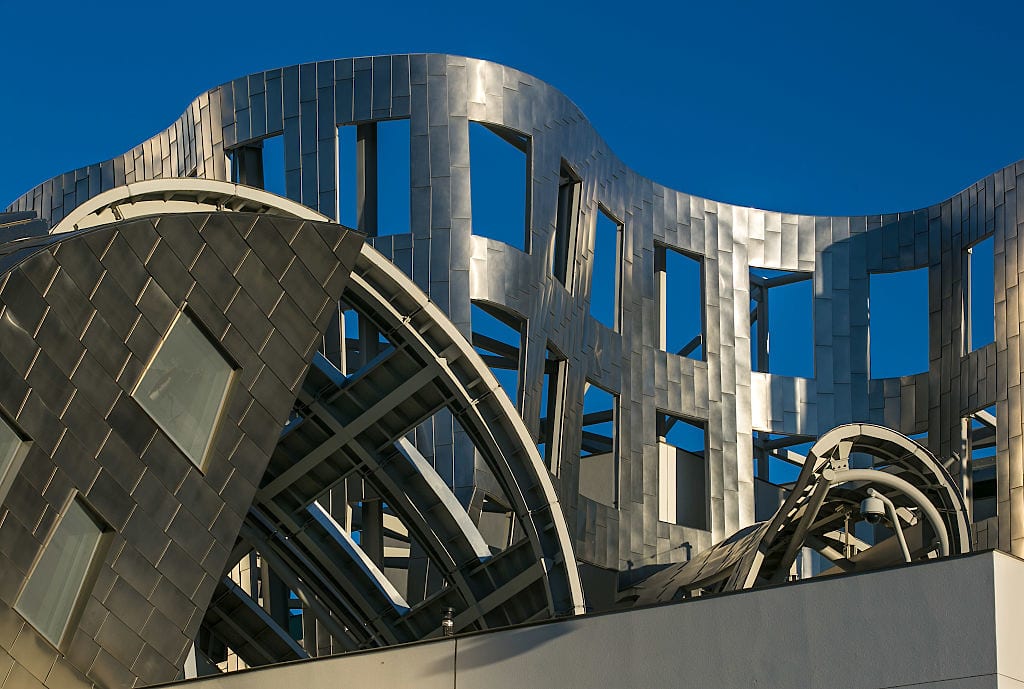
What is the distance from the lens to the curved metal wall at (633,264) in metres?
34.1

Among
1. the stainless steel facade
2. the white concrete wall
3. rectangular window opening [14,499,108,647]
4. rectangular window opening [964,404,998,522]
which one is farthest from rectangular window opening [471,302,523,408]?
the white concrete wall

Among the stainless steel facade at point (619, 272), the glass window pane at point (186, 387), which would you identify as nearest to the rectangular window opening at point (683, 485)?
the stainless steel facade at point (619, 272)

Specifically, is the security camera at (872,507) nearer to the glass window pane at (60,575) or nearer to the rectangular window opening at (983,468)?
the rectangular window opening at (983,468)

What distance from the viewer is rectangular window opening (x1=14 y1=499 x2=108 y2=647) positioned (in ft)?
60.1

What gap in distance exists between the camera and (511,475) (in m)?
27.0

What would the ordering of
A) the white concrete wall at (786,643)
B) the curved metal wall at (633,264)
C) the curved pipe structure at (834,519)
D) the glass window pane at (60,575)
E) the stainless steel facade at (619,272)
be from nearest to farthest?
the white concrete wall at (786,643), the glass window pane at (60,575), the curved pipe structure at (834,519), the stainless steel facade at (619,272), the curved metal wall at (633,264)

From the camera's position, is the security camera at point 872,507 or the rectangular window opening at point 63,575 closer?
the rectangular window opening at point 63,575

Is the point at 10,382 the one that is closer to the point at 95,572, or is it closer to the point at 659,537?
the point at 95,572

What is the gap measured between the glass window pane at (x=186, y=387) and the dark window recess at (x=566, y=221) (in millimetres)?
16750

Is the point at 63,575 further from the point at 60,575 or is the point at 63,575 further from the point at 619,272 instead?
the point at 619,272

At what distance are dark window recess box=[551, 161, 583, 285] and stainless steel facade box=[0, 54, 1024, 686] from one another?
7cm

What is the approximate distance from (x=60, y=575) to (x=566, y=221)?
20532 mm

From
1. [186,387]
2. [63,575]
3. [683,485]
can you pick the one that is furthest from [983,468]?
[63,575]

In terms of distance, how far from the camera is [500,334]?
35.9 m
